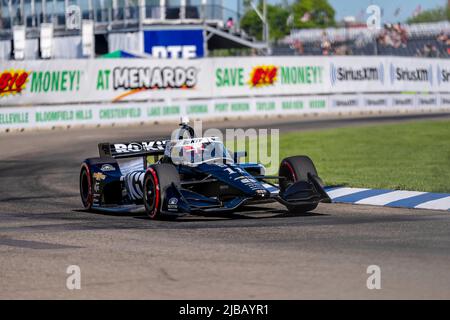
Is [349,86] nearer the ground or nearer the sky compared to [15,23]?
nearer the ground

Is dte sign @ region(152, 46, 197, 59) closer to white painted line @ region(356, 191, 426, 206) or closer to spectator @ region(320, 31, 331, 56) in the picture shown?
spectator @ region(320, 31, 331, 56)

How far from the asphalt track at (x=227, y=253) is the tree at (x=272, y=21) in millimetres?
78424

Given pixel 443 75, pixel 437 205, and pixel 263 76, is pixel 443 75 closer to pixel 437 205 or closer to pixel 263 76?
pixel 263 76

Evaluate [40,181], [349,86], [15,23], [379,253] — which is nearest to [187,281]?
[379,253]

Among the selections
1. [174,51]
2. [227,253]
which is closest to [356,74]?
[174,51]

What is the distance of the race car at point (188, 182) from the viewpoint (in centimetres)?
1287

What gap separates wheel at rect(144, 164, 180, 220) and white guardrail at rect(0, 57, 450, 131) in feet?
67.1

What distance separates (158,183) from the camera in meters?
12.9

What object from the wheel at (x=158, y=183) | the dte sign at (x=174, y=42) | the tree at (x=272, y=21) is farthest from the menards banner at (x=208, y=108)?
the tree at (x=272, y=21)

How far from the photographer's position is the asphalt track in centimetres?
812

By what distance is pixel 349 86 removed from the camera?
4341cm

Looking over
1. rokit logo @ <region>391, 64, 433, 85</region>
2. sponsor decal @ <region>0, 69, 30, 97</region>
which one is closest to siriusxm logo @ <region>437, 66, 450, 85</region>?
rokit logo @ <region>391, 64, 433, 85</region>

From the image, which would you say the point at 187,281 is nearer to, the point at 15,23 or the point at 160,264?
the point at 160,264
